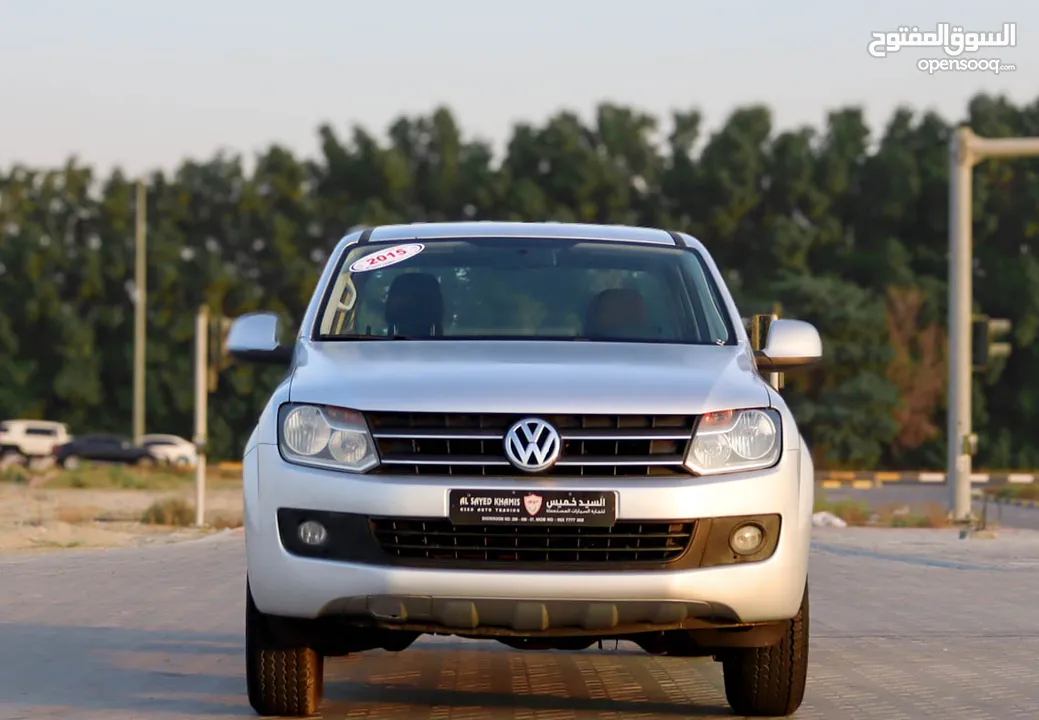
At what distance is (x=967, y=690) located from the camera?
29.4 ft

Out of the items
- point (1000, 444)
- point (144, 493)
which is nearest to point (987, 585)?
point (144, 493)

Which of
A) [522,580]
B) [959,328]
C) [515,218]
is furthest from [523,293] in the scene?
[515,218]

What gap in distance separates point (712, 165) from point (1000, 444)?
602 inches

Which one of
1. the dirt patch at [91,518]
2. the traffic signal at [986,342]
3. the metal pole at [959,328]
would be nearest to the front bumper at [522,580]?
the dirt patch at [91,518]

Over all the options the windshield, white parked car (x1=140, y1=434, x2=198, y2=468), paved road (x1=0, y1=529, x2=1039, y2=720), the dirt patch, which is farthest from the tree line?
the windshield

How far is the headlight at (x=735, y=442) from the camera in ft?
23.2

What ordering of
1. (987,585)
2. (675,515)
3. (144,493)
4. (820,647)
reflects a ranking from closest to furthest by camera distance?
(675,515)
(820,647)
(987,585)
(144,493)

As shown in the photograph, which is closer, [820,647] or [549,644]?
[549,644]

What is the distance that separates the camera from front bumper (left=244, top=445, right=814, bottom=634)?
690cm

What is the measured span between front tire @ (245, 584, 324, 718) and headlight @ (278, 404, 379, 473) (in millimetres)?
655

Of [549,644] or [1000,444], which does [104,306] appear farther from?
[549,644]

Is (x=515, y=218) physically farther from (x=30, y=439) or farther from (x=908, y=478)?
(x=908, y=478)

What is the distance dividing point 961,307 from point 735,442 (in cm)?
2090

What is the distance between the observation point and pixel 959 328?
27.4 metres
